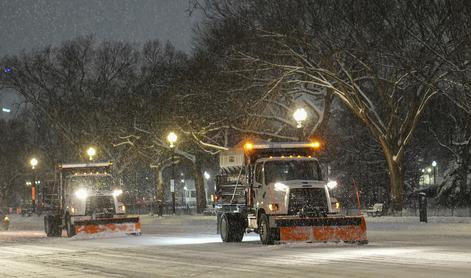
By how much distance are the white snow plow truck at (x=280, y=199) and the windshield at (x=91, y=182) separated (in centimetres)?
813

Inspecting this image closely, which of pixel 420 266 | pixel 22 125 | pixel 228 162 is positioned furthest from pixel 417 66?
pixel 22 125

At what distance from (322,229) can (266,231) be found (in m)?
1.75

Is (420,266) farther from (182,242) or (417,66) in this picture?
(417,66)

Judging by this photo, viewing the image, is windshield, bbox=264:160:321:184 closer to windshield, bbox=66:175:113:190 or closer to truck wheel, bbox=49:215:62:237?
windshield, bbox=66:175:113:190

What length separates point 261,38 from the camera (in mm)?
41906

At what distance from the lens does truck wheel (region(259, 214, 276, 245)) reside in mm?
24594

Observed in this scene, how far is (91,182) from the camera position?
35.0 m

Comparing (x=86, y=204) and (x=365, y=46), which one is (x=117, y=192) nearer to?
(x=86, y=204)

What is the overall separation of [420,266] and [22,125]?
91.6 m

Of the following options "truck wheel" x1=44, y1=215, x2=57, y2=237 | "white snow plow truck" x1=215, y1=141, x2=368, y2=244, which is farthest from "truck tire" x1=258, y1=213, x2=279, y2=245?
"truck wheel" x1=44, y1=215, x2=57, y2=237

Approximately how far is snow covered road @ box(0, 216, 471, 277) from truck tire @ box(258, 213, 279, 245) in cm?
32

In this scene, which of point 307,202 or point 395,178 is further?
point 395,178

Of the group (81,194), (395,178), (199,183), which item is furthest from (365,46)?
(199,183)

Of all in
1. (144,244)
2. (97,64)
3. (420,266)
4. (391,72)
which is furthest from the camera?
(97,64)
